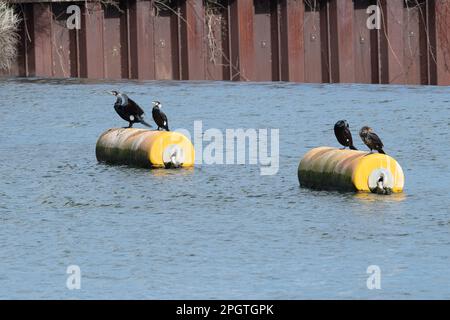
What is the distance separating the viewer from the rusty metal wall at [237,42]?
1586 inches

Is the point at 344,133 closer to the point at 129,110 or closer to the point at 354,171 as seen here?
the point at 354,171

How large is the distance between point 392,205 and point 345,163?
→ 106cm

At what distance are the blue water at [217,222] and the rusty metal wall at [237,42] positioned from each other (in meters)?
2.62

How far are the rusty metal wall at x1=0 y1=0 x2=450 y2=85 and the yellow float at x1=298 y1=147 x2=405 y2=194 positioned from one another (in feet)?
48.7

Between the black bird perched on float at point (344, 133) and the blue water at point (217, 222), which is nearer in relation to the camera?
the blue water at point (217, 222)

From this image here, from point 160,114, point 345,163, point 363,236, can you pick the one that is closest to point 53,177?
point 160,114

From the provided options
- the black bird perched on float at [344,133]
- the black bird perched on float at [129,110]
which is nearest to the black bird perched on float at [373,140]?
the black bird perched on float at [344,133]

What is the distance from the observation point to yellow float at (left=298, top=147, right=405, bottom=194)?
24438 mm

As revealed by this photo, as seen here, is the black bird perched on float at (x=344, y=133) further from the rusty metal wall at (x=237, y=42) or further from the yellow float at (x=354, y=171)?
the rusty metal wall at (x=237, y=42)

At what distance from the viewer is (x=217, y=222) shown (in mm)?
23156

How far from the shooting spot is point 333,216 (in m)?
23.3

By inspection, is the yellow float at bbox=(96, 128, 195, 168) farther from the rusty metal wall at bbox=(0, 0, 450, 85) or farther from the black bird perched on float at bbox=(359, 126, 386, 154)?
the rusty metal wall at bbox=(0, 0, 450, 85)
